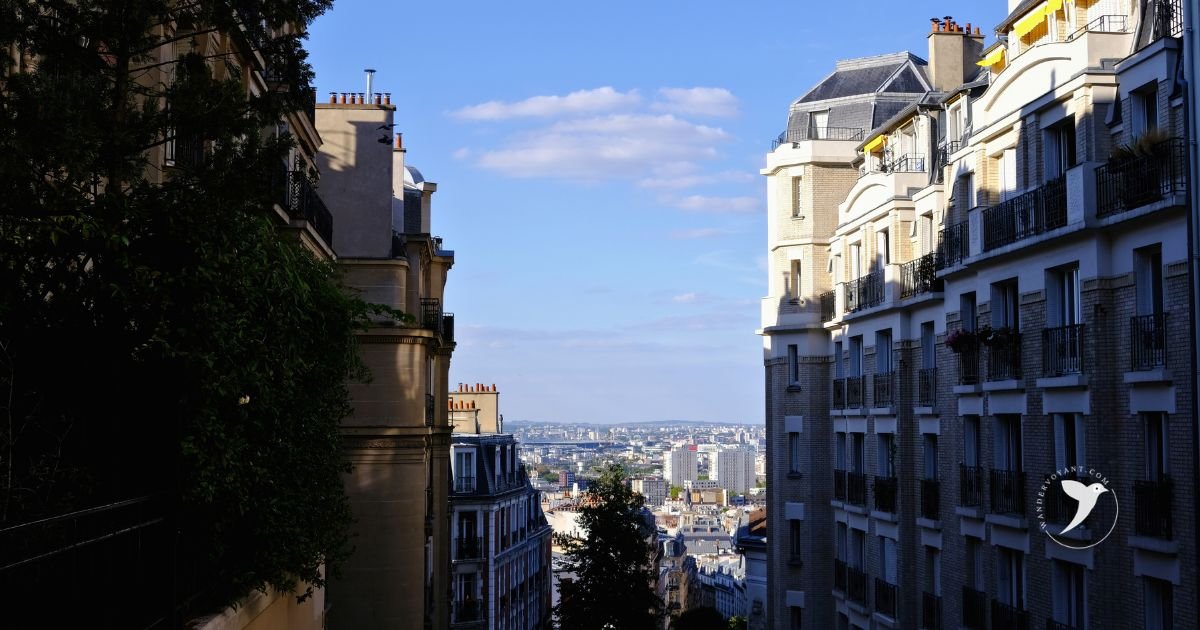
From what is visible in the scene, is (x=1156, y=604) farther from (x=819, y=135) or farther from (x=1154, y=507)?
(x=819, y=135)

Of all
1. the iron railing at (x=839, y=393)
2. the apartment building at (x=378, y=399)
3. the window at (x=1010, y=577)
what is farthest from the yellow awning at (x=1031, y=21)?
the apartment building at (x=378, y=399)

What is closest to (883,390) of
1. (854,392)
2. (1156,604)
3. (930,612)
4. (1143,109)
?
(854,392)

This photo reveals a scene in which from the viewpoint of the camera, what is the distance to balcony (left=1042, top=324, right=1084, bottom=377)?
21.6 meters

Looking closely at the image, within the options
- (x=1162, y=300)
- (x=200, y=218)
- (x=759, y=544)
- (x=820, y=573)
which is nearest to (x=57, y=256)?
(x=200, y=218)

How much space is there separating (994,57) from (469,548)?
4001 cm

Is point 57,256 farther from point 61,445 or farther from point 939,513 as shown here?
point 939,513

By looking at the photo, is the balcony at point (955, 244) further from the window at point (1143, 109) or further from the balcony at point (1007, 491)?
the window at point (1143, 109)

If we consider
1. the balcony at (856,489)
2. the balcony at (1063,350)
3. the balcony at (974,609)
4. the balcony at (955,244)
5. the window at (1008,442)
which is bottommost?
the balcony at (974,609)

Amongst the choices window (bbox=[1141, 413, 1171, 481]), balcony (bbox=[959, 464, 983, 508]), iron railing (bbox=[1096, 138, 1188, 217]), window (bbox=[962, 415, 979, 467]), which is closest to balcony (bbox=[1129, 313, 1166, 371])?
window (bbox=[1141, 413, 1171, 481])

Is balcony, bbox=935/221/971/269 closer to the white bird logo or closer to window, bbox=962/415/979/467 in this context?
window, bbox=962/415/979/467

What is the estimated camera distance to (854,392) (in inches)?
1369

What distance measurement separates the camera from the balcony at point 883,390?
3189 cm

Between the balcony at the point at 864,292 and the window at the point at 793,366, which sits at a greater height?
the balcony at the point at 864,292

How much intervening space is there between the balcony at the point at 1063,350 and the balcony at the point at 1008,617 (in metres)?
4.50
